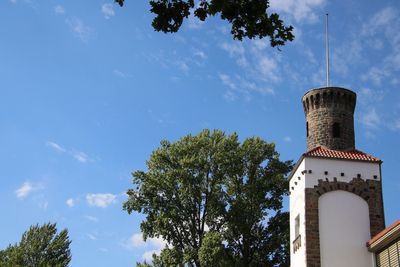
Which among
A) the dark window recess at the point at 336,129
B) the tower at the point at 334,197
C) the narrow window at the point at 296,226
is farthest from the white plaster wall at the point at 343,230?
the dark window recess at the point at 336,129

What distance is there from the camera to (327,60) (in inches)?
1203

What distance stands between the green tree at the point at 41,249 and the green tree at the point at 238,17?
36177 mm

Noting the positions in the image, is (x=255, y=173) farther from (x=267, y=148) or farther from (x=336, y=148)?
(x=336, y=148)

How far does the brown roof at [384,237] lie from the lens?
21486 millimetres

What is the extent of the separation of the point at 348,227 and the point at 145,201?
15941 millimetres

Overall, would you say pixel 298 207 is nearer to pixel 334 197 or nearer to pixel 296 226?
pixel 296 226

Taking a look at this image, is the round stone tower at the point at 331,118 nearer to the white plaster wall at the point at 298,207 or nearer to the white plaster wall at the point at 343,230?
the white plaster wall at the point at 298,207

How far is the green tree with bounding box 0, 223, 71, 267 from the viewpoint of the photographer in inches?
1686

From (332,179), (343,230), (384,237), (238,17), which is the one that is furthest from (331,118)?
(238,17)

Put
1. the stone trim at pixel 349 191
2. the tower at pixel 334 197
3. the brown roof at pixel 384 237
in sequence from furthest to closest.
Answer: the stone trim at pixel 349 191
the tower at pixel 334 197
the brown roof at pixel 384 237

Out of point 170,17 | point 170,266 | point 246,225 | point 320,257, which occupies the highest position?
point 246,225

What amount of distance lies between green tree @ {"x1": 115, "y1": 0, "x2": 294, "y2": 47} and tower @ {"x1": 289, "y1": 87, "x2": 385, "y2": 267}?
17143mm

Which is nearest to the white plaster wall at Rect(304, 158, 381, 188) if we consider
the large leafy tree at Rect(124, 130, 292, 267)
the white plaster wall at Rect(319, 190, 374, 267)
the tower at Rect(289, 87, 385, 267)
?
the tower at Rect(289, 87, 385, 267)

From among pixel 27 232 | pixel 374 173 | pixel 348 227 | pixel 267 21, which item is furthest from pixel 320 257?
pixel 27 232
